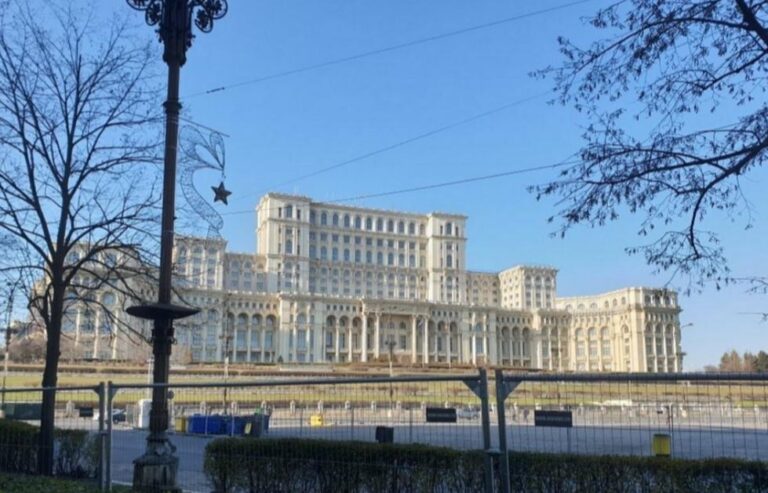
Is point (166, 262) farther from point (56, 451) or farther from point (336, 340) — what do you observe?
point (336, 340)

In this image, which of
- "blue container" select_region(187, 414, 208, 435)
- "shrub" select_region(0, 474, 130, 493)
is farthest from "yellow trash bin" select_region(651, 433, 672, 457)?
"blue container" select_region(187, 414, 208, 435)

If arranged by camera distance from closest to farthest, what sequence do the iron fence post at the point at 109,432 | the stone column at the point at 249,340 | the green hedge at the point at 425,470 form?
the green hedge at the point at 425,470 < the iron fence post at the point at 109,432 < the stone column at the point at 249,340

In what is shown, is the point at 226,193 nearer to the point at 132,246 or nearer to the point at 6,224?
the point at 132,246

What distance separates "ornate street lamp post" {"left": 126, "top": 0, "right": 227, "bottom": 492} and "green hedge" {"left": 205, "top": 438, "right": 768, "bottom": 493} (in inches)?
33.8

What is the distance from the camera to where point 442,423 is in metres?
7.82

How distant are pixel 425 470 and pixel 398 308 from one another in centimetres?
15420

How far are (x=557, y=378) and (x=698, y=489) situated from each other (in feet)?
6.17

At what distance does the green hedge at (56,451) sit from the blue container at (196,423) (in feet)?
5.29

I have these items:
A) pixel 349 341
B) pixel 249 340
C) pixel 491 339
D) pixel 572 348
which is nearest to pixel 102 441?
pixel 249 340

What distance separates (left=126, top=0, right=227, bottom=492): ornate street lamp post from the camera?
940cm

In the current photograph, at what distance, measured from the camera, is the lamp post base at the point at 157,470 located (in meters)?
9.32

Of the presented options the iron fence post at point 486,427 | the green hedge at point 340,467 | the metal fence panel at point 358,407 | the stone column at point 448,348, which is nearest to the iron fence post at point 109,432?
the metal fence panel at point 358,407

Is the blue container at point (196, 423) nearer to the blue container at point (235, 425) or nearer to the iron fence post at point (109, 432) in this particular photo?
the blue container at point (235, 425)

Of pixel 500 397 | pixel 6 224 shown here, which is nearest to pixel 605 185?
pixel 500 397
